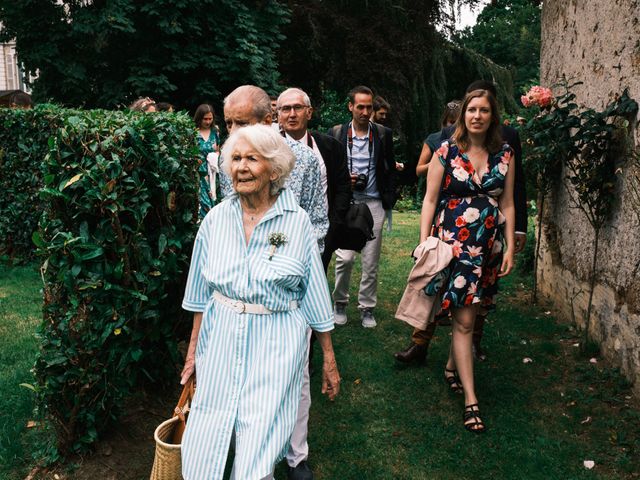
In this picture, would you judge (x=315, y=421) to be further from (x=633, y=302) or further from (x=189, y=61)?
(x=189, y=61)

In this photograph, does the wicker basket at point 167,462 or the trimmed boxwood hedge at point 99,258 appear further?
the trimmed boxwood hedge at point 99,258

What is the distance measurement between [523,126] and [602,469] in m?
3.29

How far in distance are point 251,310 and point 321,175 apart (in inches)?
68.3

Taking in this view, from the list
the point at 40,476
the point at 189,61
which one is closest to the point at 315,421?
the point at 40,476

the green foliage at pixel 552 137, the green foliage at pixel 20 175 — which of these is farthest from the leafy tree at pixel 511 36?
the green foliage at pixel 20 175

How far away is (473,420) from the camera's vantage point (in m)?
4.39

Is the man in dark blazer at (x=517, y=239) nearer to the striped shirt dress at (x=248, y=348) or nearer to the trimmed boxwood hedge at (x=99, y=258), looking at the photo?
the trimmed boxwood hedge at (x=99, y=258)

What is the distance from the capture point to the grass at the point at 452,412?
395cm

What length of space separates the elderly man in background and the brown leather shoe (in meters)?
1.65

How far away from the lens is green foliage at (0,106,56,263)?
8.16 meters

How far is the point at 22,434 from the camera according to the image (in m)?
4.10

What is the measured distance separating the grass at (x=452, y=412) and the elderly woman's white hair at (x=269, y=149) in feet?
6.21

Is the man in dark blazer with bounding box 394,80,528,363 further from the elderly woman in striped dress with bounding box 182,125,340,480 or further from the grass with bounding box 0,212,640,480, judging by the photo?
the elderly woman in striped dress with bounding box 182,125,340,480

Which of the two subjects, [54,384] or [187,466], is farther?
[54,384]
